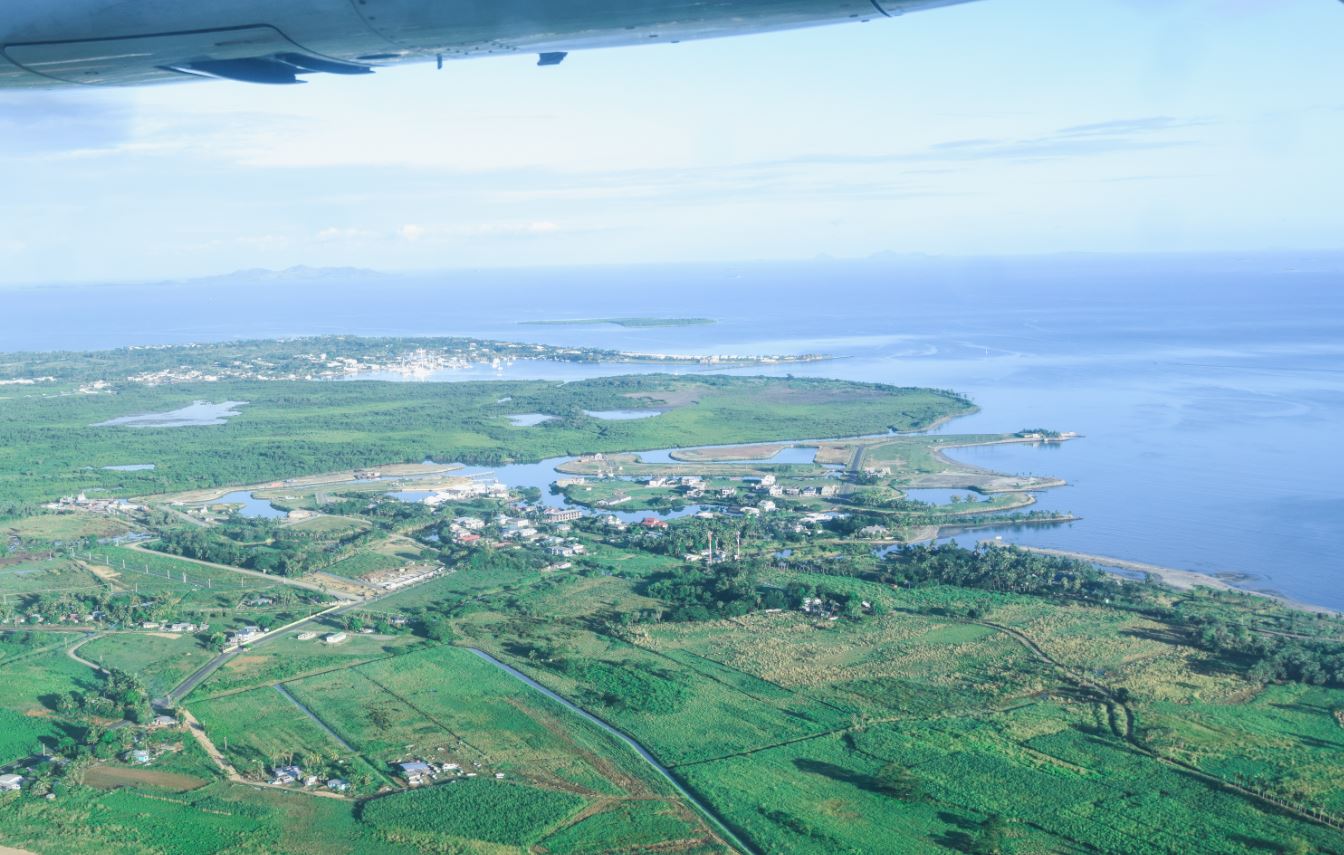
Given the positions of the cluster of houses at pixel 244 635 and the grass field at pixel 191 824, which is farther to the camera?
the cluster of houses at pixel 244 635

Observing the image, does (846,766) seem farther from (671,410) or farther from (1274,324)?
(1274,324)

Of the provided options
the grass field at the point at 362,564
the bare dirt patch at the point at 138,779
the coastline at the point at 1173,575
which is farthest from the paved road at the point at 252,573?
the coastline at the point at 1173,575

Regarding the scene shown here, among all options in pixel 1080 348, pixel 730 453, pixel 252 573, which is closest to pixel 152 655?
pixel 252 573

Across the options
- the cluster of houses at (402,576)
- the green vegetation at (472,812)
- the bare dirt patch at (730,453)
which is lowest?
the cluster of houses at (402,576)

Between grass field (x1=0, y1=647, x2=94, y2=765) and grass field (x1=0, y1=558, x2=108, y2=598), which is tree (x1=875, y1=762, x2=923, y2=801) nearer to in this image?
grass field (x1=0, y1=647, x2=94, y2=765)

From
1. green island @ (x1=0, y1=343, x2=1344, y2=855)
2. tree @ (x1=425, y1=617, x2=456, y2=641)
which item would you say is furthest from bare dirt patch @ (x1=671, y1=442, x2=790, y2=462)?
tree @ (x1=425, y1=617, x2=456, y2=641)

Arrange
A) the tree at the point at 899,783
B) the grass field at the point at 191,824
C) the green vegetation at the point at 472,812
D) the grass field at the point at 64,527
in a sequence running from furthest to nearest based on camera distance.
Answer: the grass field at the point at 64,527 → the tree at the point at 899,783 → the green vegetation at the point at 472,812 → the grass field at the point at 191,824

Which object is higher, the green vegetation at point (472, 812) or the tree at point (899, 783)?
the tree at point (899, 783)

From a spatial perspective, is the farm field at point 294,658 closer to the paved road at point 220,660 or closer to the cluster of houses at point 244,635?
the paved road at point 220,660
